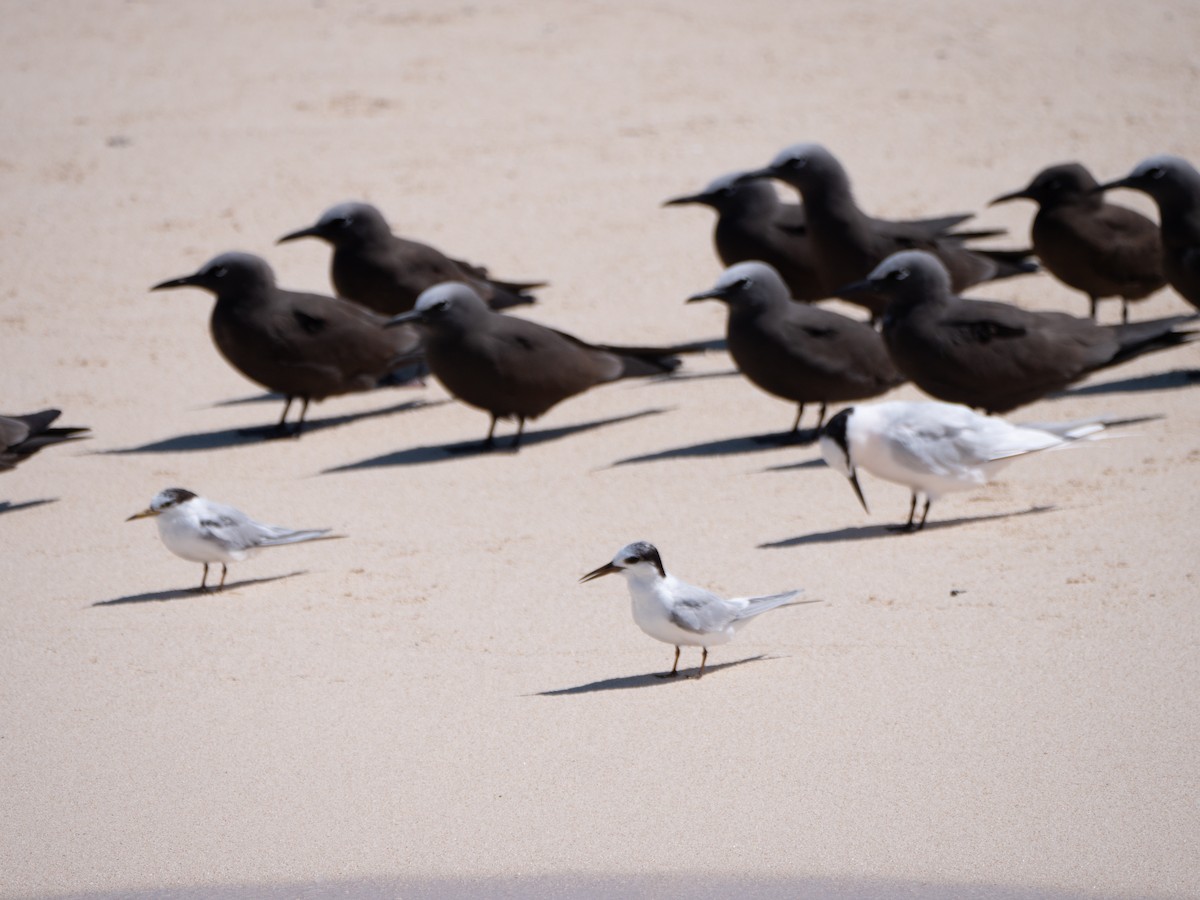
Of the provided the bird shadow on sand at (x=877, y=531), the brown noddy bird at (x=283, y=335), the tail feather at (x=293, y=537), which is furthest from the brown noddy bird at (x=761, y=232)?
the tail feather at (x=293, y=537)

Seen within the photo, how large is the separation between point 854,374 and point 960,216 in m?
3.00

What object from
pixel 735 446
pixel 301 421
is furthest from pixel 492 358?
pixel 735 446

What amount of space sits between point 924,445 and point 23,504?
428cm

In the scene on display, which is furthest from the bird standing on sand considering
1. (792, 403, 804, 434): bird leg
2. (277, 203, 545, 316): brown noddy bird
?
(277, 203, 545, 316): brown noddy bird

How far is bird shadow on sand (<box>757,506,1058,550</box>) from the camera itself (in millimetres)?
6809

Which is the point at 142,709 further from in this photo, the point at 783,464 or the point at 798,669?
the point at 783,464

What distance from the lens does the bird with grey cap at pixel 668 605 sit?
204 inches

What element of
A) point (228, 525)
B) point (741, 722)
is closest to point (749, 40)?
point (228, 525)

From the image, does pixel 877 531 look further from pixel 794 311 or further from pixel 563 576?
pixel 794 311

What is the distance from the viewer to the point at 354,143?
47.5 ft

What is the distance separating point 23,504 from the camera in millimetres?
8047

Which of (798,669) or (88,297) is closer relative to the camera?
(798,669)

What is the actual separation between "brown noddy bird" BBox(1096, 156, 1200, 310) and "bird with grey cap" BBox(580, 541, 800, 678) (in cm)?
477

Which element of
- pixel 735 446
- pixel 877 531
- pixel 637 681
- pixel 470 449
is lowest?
pixel 470 449
